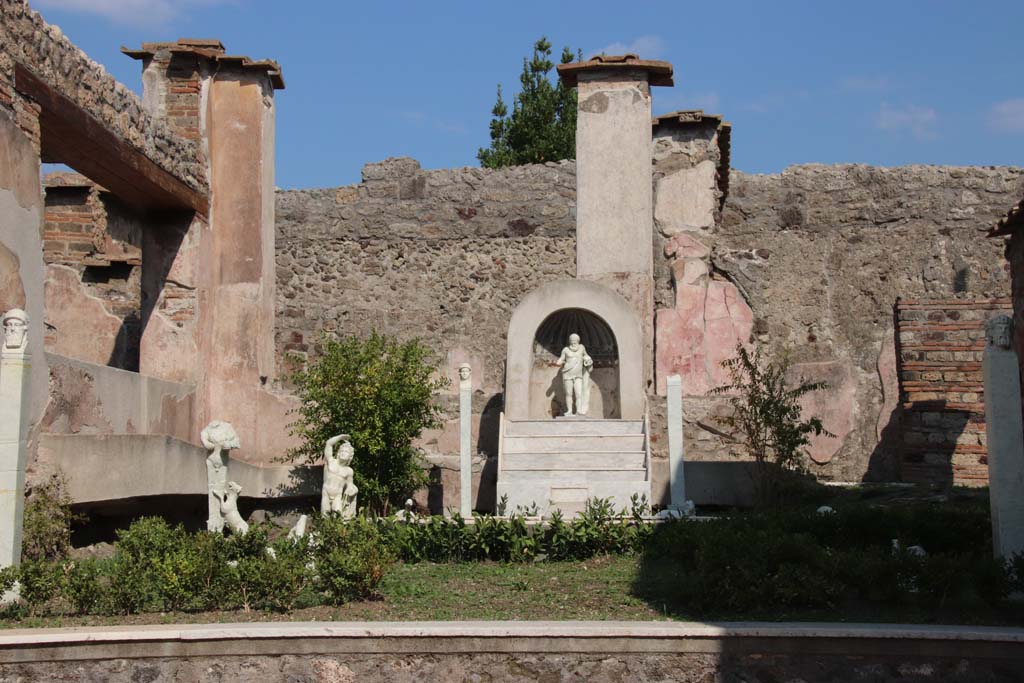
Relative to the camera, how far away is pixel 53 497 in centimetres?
855

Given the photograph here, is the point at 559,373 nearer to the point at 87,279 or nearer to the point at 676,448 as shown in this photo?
the point at 676,448

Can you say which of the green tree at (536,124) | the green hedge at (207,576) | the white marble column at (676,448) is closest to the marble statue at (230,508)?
the green hedge at (207,576)

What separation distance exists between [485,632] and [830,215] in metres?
11.4

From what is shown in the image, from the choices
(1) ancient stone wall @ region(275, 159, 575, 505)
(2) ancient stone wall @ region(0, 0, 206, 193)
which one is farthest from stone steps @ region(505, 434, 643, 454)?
(2) ancient stone wall @ region(0, 0, 206, 193)

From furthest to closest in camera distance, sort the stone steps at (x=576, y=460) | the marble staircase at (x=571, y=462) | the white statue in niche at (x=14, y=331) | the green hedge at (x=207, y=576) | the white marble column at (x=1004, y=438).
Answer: the stone steps at (x=576, y=460)
the marble staircase at (x=571, y=462)
the white statue in niche at (x=14, y=331)
the white marble column at (x=1004, y=438)
the green hedge at (x=207, y=576)

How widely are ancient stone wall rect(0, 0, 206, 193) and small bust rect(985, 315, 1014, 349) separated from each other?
6.94m

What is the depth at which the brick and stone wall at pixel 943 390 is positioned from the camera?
482 inches

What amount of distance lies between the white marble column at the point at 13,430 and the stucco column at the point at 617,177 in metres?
8.02

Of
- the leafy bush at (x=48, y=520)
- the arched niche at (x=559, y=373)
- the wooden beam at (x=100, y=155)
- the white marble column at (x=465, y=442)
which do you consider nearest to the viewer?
the leafy bush at (x=48, y=520)

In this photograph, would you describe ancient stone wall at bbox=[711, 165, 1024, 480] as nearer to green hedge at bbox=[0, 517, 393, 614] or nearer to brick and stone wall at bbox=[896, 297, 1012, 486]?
brick and stone wall at bbox=[896, 297, 1012, 486]

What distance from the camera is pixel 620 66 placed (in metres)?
14.2

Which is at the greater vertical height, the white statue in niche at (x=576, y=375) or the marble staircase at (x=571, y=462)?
the white statue in niche at (x=576, y=375)

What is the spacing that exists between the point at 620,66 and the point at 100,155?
6332 millimetres

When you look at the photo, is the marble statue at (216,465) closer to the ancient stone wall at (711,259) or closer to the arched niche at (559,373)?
the arched niche at (559,373)
